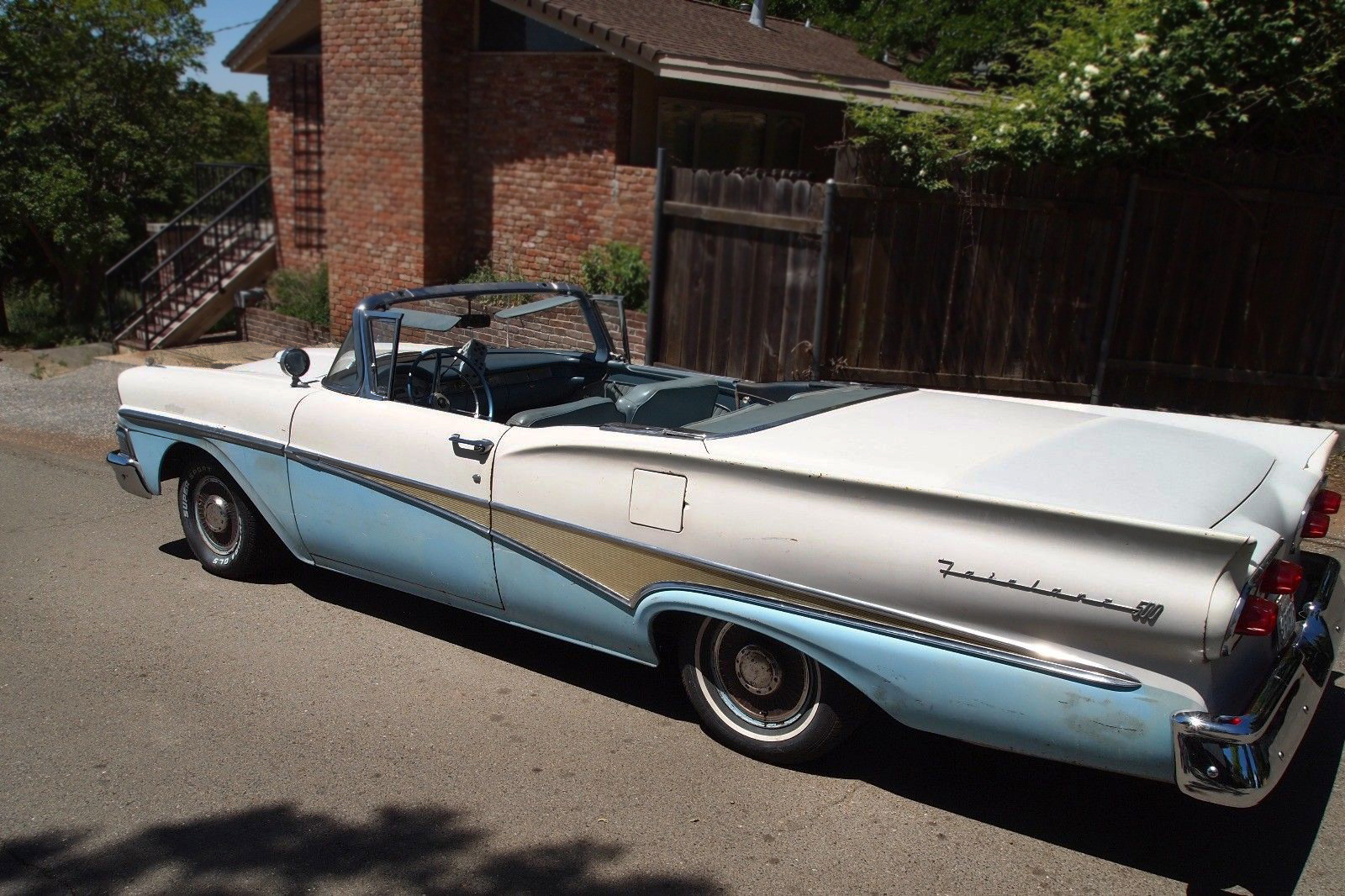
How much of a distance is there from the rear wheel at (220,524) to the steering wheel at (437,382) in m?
1.12

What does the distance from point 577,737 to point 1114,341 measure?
6092 millimetres

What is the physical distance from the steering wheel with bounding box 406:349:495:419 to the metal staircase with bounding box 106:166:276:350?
10.1 m

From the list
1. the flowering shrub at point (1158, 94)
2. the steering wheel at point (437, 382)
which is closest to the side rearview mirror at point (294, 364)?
the steering wheel at point (437, 382)

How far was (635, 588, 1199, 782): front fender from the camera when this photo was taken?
329cm

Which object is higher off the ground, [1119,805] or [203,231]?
[203,231]

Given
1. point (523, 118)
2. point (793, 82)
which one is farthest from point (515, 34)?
point (793, 82)

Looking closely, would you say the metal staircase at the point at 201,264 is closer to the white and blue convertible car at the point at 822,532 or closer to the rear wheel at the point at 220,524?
the rear wheel at the point at 220,524

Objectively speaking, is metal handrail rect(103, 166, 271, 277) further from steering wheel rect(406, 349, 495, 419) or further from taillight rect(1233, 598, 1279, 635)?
taillight rect(1233, 598, 1279, 635)

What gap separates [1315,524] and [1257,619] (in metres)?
→ 1.00

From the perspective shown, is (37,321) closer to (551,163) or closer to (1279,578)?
(551,163)

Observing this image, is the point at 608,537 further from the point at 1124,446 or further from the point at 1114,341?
the point at 1114,341

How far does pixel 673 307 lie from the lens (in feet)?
33.0

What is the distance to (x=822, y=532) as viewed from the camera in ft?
12.3

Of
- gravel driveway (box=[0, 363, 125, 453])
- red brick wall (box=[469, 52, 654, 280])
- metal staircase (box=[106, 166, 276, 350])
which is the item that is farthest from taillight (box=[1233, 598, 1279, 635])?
metal staircase (box=[106, 166, 276, 350])
